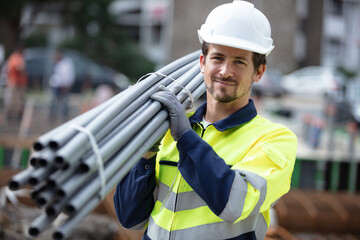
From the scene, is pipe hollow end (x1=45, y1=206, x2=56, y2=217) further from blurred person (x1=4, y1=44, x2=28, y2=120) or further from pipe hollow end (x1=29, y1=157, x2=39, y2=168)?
blurred person (x1=4, y1=44, x2=28, y2=120)

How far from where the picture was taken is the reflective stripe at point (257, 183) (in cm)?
201

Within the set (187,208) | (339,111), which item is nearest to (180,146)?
(187,208)

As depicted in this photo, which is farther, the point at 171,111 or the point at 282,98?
the point at 282,98

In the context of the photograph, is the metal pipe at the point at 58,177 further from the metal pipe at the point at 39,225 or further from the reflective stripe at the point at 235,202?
the reflective stripe at the point at 235,202

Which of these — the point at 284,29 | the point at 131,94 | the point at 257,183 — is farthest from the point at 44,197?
the point at 284,29

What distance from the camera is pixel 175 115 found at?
2.07 meters

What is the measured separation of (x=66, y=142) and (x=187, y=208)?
0.74m

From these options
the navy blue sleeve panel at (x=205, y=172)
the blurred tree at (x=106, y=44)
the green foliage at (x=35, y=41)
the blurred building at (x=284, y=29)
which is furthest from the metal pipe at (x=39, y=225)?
the green foliage at (x=35, y=41)

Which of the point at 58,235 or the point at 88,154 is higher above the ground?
the point at 88,154

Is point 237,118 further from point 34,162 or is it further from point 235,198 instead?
point 34,162

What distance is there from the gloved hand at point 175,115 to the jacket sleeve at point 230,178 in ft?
0.12

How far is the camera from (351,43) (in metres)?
46.4

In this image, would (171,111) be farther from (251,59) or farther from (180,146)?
(251,59)

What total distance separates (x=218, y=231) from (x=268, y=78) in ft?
70.5
